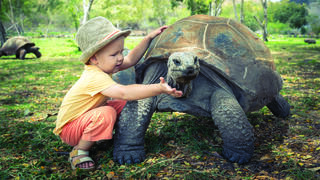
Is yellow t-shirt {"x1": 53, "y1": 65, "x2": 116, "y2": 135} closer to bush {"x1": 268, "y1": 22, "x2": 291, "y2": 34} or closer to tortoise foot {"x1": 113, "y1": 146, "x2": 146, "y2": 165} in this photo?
tortoise foot {"x1": 113, "y1": 146, "x2": 146, "y2": 165}

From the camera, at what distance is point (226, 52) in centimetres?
250

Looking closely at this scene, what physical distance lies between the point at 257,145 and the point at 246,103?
0.40 m

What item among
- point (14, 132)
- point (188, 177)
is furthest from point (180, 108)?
point (14, 132)

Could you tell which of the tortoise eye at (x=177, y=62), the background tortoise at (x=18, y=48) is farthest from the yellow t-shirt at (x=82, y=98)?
the background tortoise at (x=18, y=48)

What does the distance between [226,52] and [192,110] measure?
0.64 meters

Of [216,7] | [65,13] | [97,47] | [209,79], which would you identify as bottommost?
[209,79]

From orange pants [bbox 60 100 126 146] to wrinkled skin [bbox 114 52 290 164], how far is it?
0.17 metres

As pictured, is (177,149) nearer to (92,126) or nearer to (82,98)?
(92,126)

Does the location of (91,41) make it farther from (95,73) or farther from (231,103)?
(231,103)

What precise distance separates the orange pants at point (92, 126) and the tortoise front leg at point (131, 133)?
0.12 meters

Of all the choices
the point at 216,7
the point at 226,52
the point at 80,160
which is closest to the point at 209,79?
the point at 226,52

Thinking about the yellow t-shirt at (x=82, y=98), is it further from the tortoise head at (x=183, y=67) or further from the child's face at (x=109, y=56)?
the tortoise head at (x=183, y=67)

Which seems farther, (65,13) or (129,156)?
(65,13)

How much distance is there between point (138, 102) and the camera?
2.33 meters
